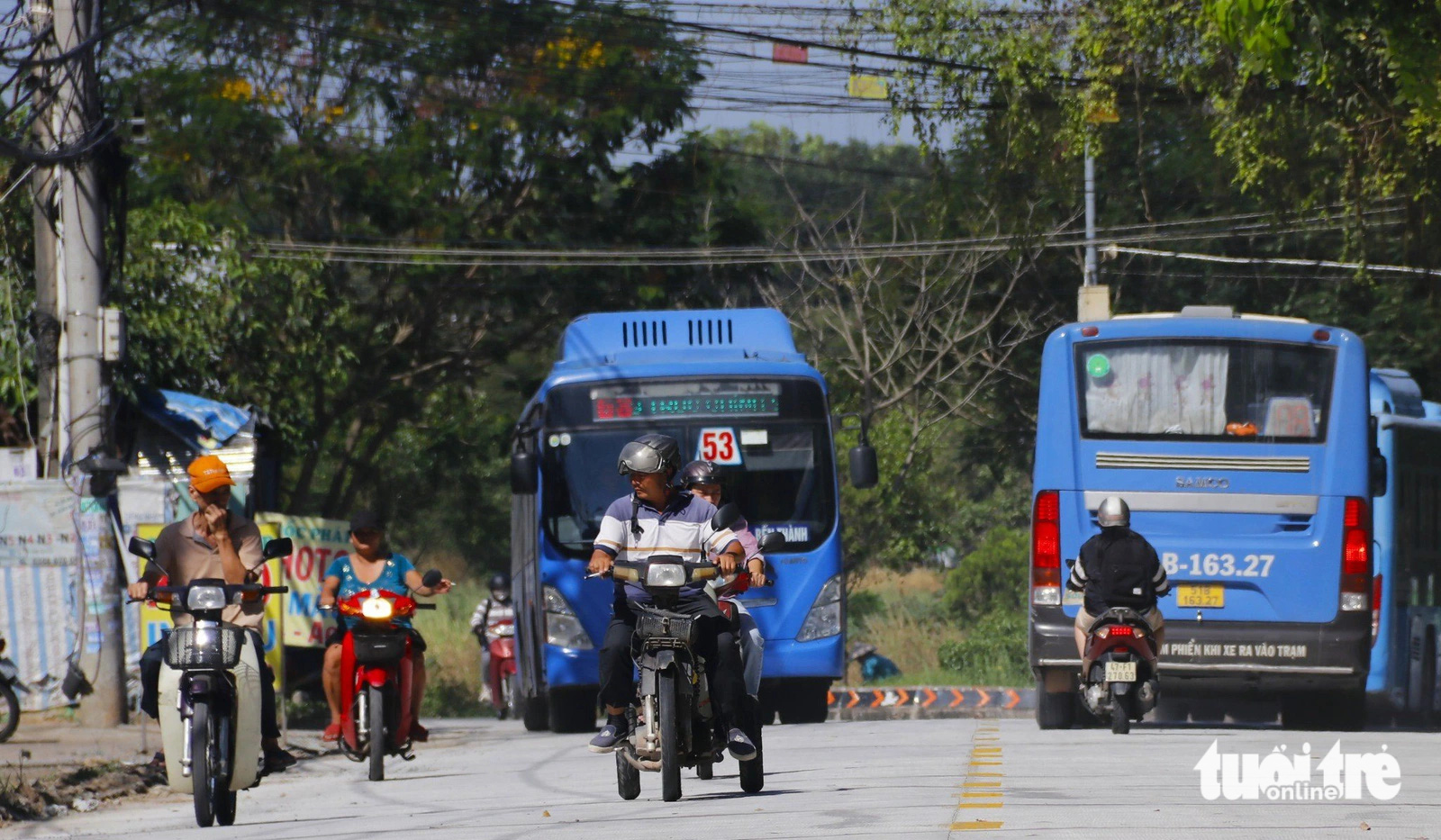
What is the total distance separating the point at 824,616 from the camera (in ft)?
57.2

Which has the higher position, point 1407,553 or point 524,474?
point 524,474

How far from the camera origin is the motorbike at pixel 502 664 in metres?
24.5

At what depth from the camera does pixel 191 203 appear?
26422mm

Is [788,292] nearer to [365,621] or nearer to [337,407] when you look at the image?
[337,407]

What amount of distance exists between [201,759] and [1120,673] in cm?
736

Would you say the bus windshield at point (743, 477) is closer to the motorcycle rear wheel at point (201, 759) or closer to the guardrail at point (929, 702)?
the guardrail at point (929, 702)

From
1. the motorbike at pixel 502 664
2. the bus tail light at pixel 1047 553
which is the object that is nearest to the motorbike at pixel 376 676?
the bus tail light at pixel 1047 553

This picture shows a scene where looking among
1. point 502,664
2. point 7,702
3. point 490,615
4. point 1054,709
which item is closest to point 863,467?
point 1054,709

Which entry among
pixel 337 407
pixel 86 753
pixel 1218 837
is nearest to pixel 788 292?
pixel 337 407

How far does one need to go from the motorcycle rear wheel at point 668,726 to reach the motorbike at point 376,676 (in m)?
2.97

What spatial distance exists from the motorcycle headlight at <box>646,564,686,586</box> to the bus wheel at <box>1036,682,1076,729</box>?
26.7 feet

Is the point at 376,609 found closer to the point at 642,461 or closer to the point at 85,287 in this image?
the point at 642,461

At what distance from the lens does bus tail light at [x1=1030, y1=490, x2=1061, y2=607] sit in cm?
1588

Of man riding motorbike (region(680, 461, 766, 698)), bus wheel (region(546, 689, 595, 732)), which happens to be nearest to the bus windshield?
bus wheel (region(546, 689, 595, 732))
